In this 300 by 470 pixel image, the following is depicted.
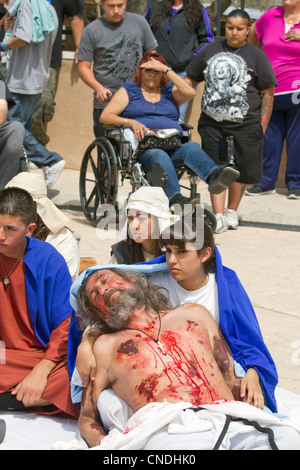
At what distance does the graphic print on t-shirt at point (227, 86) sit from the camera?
6.43m

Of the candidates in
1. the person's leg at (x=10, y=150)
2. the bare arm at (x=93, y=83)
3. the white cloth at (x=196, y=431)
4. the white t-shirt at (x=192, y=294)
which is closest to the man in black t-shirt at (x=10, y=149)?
the person's leg at (x=10, y=150)

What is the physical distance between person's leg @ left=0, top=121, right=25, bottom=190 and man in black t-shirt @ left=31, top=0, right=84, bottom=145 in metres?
2.19

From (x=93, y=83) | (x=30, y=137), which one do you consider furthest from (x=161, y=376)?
(x=30, y=137)

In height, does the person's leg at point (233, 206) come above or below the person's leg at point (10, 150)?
below

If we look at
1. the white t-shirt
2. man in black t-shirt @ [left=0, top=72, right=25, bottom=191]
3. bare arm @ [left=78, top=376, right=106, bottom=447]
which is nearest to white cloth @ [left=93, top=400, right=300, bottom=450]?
bare arm @ [left=78, top=376, right=106, bottom=447]

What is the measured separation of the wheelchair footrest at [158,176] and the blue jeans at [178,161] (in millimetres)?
59

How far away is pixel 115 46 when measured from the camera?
696 centimetres

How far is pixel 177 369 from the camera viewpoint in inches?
118

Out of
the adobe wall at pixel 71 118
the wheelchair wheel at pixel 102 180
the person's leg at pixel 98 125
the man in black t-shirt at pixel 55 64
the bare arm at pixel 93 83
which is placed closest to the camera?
the wheelchair wheel at pixel 102 180

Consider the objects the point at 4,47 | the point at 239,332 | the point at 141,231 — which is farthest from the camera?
the point at 4,47

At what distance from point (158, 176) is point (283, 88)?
7.45 feet

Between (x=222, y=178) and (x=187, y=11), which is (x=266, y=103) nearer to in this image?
(x=222, y=178)

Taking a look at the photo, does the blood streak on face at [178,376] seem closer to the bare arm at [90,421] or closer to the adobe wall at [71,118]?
the bare arm at [90,421]

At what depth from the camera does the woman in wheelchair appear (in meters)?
6.20
